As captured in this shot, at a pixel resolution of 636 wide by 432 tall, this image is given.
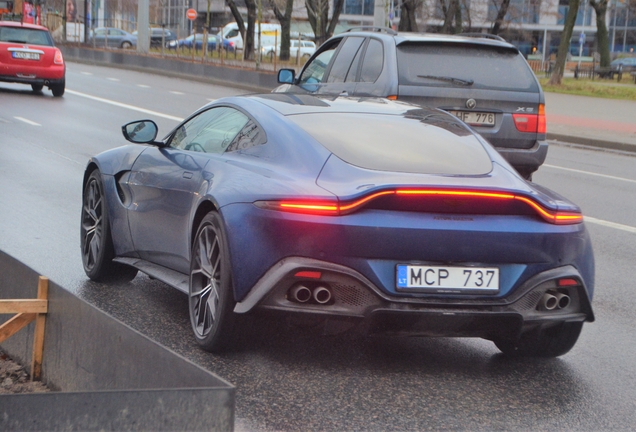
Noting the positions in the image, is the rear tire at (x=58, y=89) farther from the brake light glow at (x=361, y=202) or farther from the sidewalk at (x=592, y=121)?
the brake light glow at (x=361, y=202)

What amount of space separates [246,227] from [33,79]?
72.6 feet

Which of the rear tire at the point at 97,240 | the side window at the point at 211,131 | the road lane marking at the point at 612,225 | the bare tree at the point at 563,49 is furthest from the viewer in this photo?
the bare tree at the point at 563,49

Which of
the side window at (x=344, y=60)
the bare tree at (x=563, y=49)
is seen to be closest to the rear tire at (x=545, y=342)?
the side window at (x=344, y=60)

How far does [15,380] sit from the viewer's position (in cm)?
501

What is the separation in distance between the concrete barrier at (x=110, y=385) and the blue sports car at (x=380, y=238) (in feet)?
2.84

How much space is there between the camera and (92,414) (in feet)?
10.5

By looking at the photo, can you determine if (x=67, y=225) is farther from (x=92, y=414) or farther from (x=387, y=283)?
(x=92, y=414)

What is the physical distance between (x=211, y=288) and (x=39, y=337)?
94 centimetres

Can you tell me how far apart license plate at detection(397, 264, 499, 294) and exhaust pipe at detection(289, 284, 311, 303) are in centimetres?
41

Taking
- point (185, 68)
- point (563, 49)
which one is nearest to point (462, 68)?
point (185, 68)

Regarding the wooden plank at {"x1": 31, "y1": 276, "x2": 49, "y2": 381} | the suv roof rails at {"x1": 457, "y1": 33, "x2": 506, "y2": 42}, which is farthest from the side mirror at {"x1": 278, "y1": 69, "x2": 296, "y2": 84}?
the wooden plank at {"x1": 31, "y1": 276, "x2": 49, "y2": 381}

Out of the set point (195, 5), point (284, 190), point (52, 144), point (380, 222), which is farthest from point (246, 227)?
point (195, 5)

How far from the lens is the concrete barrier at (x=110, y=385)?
319 centimetres

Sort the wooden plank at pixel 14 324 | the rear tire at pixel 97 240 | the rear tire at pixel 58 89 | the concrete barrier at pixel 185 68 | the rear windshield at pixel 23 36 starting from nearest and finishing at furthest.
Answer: the wooden plank at pixel 14 324, the rear tire at pixel 97 240, the rear tire at pixel 58 89, the rear windshield at pixel 23 36, the concrete barrier at pixel 185 68
